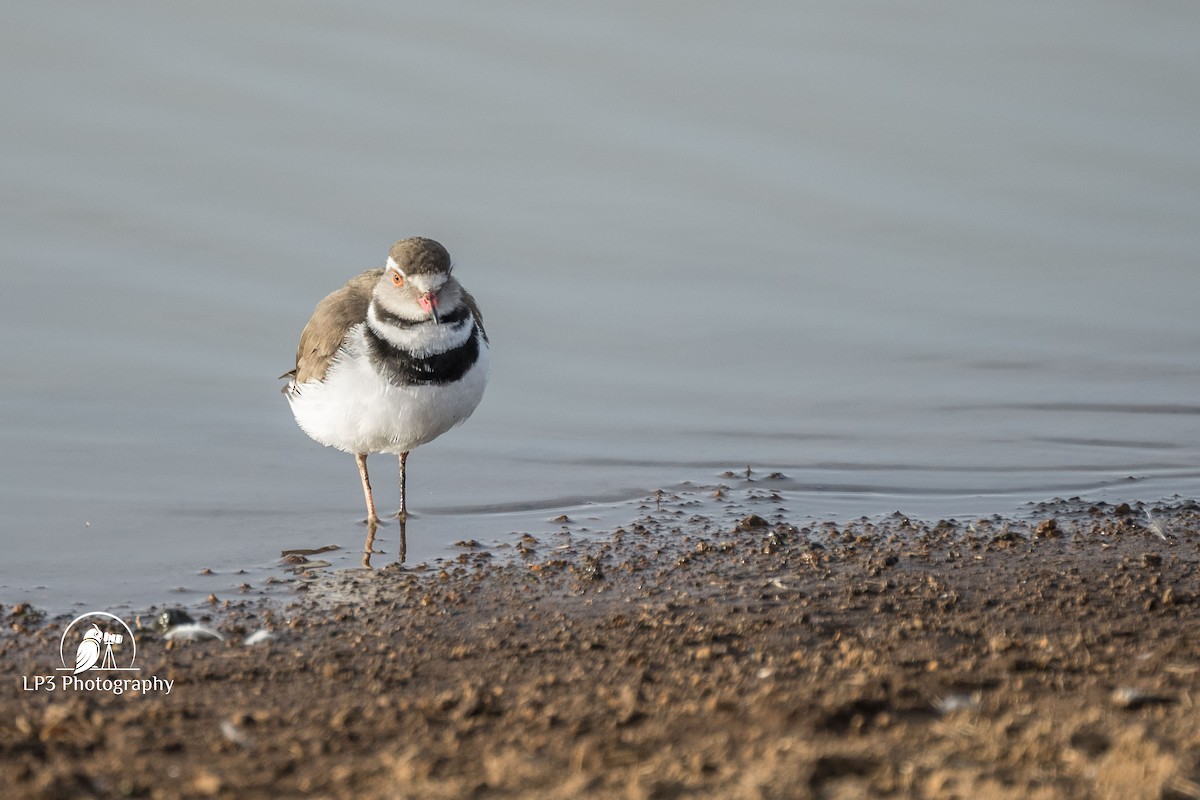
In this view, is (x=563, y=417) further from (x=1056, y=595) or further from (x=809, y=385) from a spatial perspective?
(x=1056, y=595)

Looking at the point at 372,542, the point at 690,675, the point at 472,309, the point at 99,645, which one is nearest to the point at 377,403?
the point at 372,542

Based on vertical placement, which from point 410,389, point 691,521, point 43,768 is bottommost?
point 43,768

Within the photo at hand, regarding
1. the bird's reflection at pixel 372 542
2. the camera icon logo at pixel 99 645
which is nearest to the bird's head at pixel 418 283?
the bird's reflection at pixel 372 542

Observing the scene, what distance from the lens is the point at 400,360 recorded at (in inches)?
294

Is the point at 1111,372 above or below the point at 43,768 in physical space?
above

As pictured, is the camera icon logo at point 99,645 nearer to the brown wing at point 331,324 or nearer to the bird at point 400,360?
the bird at point 400,360

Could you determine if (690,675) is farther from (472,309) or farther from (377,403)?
(472,309)

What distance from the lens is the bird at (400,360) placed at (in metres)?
7.46

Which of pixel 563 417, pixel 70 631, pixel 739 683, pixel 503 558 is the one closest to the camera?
pixel 739 683

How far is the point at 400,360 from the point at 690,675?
3001mm

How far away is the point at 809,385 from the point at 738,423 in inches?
33.3

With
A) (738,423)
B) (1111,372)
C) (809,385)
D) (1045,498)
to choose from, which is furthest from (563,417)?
(1111,372)

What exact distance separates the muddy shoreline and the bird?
2.48 feet

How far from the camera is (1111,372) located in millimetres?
10695
